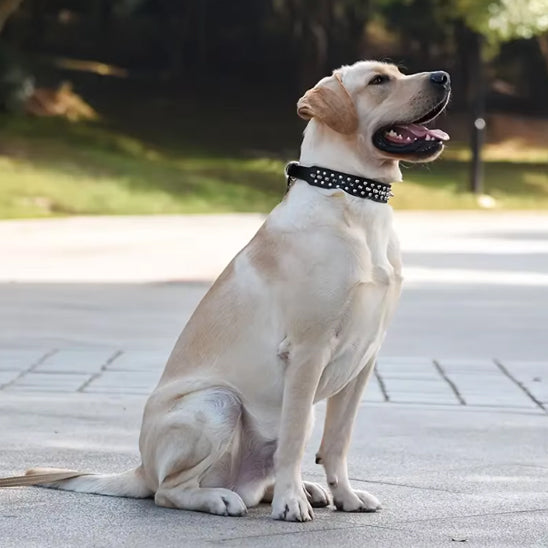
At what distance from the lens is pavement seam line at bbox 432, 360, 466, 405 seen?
Result: 9803 mm

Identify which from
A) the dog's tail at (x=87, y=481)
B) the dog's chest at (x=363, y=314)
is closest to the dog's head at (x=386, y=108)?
the dog's chest at (x=363, y=314)

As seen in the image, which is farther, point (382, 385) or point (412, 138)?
point (382, 385)

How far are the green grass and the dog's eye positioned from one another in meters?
25.2

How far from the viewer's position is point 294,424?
19.8 ft

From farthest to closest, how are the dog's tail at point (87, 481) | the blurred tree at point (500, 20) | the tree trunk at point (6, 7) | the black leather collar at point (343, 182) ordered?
the tree trunk at point (6, 7)
the blurred tree at point (500, 20)
the dog's tail at point (87, 481)
the black leather collar at point (343, 182)

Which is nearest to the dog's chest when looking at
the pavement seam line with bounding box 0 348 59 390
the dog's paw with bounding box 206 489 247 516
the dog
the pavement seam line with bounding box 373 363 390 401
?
the dog

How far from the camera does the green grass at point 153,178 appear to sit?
110ft

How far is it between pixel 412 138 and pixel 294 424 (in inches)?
45.6

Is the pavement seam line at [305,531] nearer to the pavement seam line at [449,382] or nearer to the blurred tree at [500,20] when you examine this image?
the pavement seam line at [449,382]

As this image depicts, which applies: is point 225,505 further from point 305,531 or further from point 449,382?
point 449,382

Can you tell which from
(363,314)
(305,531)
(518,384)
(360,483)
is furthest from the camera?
(518,384)

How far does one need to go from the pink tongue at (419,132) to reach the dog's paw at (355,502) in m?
1.42

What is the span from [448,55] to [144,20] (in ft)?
32.3

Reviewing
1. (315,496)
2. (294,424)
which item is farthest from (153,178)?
(294,424)
